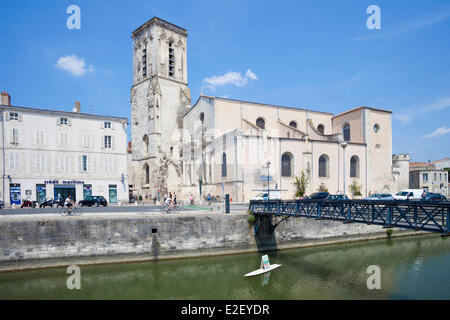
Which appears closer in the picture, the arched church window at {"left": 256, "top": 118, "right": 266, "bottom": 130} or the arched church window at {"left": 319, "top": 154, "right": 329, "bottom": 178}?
the arched church window at {"left": 319, "top": 154, "right": 329, "bottom": 178}

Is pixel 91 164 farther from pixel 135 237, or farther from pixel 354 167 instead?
pixel 354 167

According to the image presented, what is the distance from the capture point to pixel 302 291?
1387 centimetres

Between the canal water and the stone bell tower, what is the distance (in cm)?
2532

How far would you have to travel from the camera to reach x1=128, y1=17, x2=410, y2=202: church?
115 feet

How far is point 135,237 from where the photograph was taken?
59.0ft

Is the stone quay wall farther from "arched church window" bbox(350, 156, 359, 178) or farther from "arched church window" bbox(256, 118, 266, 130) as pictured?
"arched church window" bbox(350, 156, 359, 178)

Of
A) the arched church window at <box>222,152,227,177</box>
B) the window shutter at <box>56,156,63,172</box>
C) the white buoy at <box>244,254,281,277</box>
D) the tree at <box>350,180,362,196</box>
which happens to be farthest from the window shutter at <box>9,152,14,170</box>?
the tree at <box>350,180,362,196</box>

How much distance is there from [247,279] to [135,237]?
7137 mm

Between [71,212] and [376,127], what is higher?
[376,127]

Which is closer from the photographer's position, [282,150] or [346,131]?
[282,150]

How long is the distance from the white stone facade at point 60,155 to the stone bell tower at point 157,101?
35.4 feet

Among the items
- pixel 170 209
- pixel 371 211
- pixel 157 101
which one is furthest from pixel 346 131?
pixel 371 211

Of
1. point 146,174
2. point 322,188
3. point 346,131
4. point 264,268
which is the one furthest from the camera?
point 346,131

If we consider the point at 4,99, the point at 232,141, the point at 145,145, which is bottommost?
the point at 232,141
